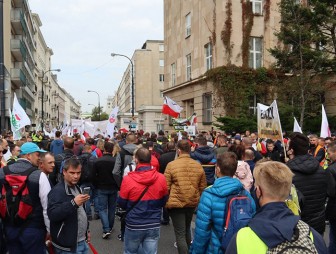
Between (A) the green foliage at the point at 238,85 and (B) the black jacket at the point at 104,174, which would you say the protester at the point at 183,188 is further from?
(A) the green foliage at the point at 238,85

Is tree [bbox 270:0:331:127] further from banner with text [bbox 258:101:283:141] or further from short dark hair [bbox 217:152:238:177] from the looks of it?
short dark hair [bbox 217:152:238:177]

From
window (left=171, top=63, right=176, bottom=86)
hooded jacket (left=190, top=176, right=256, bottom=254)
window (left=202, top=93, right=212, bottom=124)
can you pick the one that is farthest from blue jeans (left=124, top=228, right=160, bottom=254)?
window (left=171, top=63, right=176, bottom=86)

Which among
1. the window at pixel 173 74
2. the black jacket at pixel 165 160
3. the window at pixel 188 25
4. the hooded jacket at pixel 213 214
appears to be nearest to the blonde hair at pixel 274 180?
the hooded jacket at pixel 213 214

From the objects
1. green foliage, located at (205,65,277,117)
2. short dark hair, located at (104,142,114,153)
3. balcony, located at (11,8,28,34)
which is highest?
balcony, located at (11,8,28,34)

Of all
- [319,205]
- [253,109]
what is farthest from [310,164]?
[253,109]

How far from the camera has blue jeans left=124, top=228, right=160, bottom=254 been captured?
4695 millimetres

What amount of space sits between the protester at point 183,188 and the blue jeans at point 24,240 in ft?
6.59

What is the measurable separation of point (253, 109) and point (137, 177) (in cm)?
2193

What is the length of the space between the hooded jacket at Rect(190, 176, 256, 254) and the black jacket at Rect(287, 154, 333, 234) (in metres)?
1.07

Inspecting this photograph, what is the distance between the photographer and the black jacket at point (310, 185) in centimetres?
439

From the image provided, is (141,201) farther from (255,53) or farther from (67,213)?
(255,53)

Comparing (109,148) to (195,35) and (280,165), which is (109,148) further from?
(195,35)

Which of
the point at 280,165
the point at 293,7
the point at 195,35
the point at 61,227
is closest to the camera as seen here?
the point at 280,165

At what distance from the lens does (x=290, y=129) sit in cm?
2158
